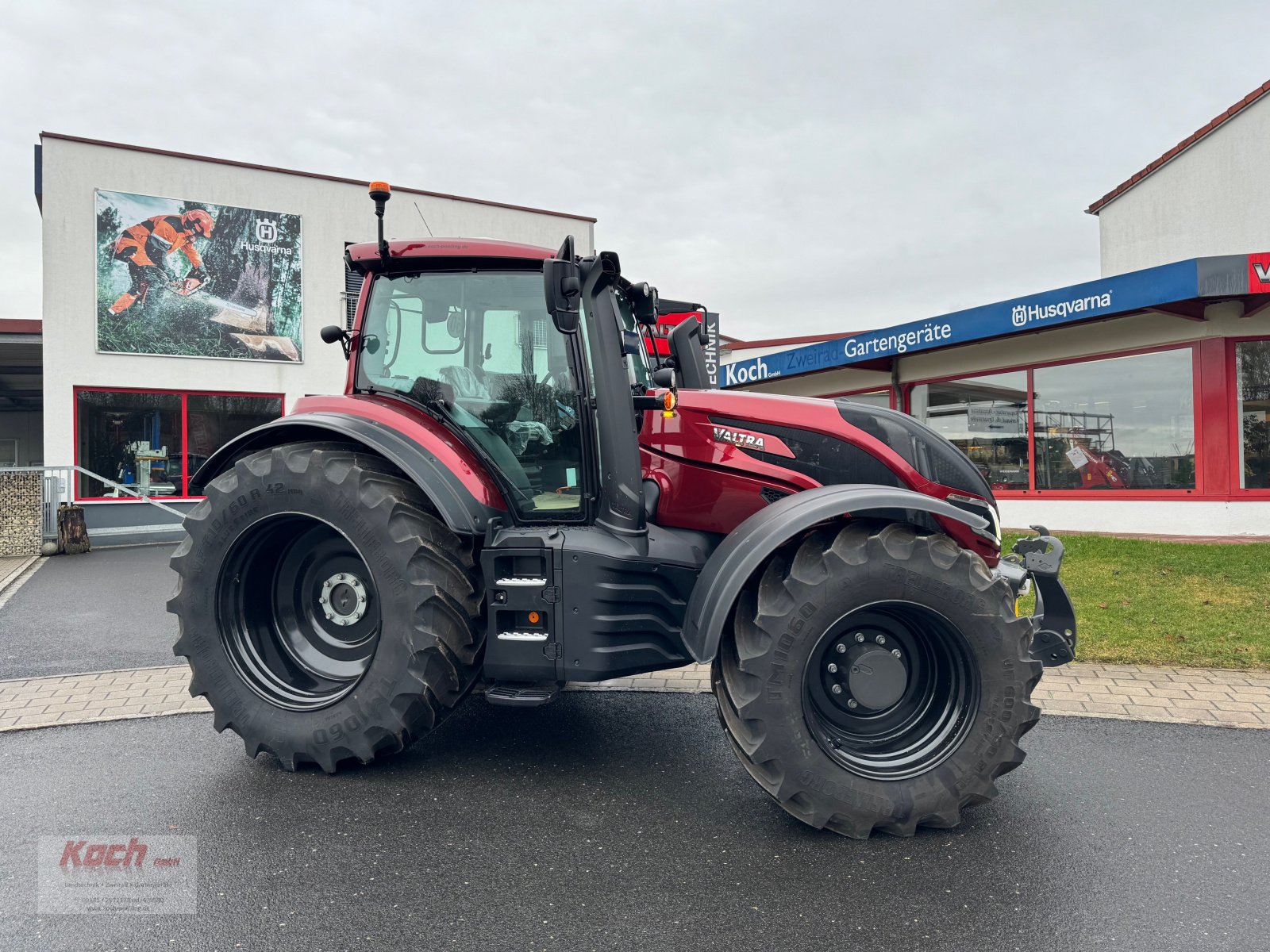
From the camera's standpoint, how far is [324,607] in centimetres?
392

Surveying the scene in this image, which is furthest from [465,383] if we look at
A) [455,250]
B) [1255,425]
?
[1255,425]

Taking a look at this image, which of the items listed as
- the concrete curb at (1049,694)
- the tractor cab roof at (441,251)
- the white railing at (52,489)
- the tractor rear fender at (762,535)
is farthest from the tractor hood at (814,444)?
the white railing at (52,489)

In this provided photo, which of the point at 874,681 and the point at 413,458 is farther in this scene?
the point at 413,458

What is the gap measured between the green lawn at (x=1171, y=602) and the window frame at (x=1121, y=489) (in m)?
1.22

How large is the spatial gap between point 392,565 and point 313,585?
80cm

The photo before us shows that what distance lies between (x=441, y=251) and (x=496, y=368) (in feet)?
2.04

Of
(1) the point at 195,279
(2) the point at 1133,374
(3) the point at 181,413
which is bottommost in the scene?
(2) the point at 1133,374

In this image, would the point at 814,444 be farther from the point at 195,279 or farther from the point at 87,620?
the point at 195,279

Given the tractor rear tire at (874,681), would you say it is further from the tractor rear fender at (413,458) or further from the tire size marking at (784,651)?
the tractor rear fender at (413,458)

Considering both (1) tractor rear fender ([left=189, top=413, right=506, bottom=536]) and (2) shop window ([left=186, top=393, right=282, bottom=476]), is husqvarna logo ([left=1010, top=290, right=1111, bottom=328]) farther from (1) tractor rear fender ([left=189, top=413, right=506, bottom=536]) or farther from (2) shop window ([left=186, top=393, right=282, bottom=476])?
(2) shop window ([left=186, top=393, right=282, bottom=476])

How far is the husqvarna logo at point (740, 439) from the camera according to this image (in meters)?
3.64

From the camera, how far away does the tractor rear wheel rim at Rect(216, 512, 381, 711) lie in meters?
3.79

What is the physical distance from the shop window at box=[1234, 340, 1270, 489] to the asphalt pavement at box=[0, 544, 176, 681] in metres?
11.8

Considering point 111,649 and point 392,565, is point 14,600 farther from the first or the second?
point 392,565
